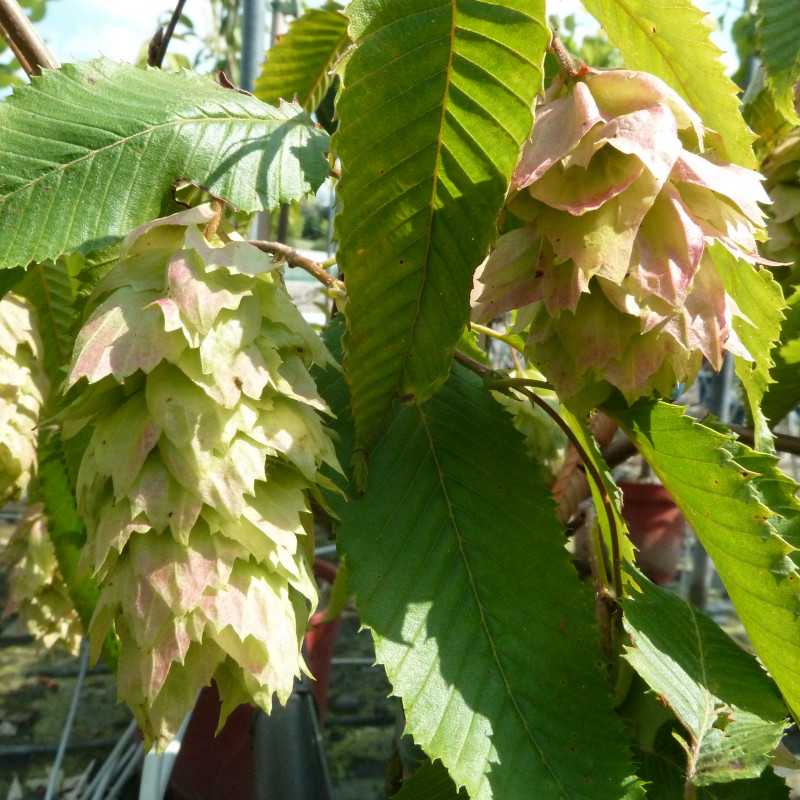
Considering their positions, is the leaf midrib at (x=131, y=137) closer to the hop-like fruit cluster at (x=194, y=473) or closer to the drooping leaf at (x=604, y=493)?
the hop-like fruit cluster at (x=194, y=473)

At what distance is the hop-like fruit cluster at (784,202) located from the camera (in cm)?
109

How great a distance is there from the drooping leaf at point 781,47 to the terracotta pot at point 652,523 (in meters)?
1.68

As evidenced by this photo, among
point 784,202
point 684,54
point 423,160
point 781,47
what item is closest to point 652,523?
point 784,202

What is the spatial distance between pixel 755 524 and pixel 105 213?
0.54 meters

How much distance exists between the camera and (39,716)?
2291 mm

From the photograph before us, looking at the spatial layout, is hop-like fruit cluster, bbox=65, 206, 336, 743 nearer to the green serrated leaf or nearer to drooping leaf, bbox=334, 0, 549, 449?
drooping leaf, bbox=334, 0, 549, 449

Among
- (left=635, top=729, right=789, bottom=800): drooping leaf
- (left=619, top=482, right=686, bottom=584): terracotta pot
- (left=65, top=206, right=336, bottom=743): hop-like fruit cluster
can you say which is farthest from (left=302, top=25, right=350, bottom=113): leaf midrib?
(left=619, top=482, right=686, bottom=584): terracotta pot

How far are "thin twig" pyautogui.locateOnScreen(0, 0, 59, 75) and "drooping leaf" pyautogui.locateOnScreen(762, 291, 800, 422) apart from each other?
2.61ft

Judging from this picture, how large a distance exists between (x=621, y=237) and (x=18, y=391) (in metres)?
0.82

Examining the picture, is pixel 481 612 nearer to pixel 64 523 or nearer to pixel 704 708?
pixel 704 708

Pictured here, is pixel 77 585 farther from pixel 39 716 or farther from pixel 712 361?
pixel 39 716

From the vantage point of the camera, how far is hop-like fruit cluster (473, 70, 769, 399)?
580mm

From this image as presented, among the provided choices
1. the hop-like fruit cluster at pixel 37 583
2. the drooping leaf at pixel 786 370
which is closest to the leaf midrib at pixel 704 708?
the drooping leaf at pixel 786 370

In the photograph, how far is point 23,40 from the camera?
0.83 metres
